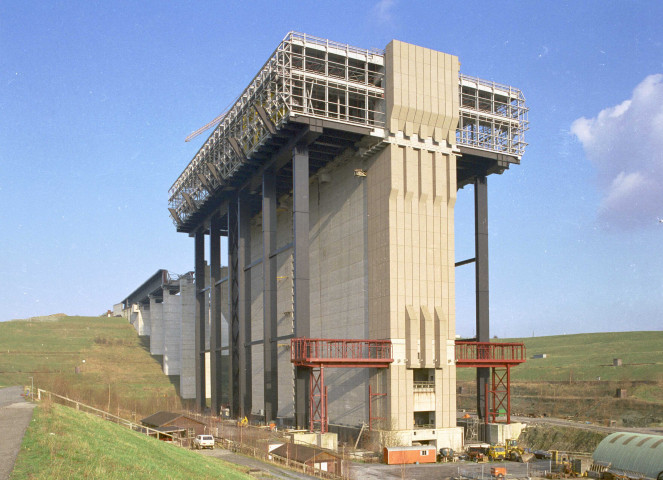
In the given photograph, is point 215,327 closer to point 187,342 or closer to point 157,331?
point 187,342

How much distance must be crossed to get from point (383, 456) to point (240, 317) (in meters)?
31.1

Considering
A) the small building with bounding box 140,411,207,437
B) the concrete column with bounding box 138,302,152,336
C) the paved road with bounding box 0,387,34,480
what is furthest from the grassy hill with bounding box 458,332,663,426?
the concrete column with bounding box 138,302,152,336

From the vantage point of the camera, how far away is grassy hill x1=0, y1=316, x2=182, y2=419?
331 ft

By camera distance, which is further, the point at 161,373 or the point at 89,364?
the point at 161,373

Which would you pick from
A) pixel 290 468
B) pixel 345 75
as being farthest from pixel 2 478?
pixel 345 75

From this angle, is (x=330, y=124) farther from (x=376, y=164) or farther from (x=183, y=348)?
(x=183, y=348)

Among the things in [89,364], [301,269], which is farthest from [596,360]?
[89,364]

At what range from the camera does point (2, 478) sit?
20797mm

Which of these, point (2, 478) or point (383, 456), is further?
point (383, 456)

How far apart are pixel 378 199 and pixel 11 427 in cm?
3940

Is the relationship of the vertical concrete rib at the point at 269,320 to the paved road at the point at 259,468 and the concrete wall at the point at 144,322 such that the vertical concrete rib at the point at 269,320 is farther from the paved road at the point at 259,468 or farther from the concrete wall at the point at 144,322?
the concrete wall at the point at 144,322

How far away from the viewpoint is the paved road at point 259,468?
38.7 m

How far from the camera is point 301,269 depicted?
59.3 metres

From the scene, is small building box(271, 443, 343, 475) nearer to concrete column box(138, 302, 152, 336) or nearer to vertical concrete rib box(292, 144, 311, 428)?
vertical concrete rib box(292, 144, 311, 428)
